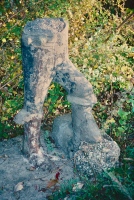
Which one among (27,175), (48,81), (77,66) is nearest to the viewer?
(48,81)

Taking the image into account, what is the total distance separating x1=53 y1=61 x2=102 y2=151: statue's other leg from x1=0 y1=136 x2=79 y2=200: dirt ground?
1.05ft

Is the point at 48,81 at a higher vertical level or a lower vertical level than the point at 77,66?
higher

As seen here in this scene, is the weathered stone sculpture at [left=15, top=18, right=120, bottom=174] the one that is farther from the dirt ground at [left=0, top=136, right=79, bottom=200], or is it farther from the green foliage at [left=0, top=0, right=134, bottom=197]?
the green foliage at [left=0, top=0, right=134, bottom=197]

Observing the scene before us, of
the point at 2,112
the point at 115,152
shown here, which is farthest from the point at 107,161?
the point at 2,112

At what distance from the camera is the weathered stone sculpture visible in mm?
2369

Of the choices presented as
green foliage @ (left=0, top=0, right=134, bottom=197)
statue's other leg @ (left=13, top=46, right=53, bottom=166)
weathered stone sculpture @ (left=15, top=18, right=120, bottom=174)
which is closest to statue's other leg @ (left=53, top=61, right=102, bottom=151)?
weathered stone sculpture @ (left=15, top=18, right=120, bottom=174)

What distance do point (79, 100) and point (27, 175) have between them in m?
0.95

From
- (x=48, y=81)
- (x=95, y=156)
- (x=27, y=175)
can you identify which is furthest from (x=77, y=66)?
(x=27, y=175)

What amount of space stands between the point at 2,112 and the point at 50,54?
1470mm

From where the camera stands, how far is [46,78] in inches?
99.3

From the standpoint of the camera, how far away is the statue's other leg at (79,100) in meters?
2.52

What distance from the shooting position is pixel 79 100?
2.56m

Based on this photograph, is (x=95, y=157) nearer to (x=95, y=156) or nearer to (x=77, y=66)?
(x=95, y=156)

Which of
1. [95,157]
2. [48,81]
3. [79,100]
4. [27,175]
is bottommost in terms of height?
[27,175]
